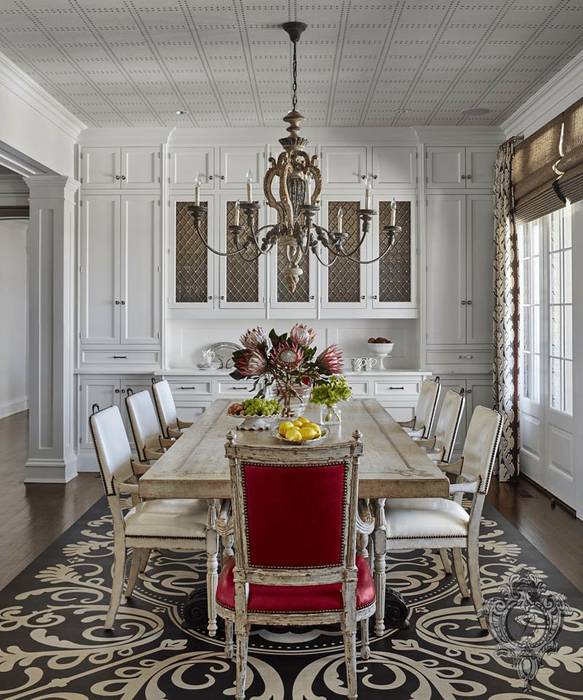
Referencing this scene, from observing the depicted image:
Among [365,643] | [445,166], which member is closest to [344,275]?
[445,166]

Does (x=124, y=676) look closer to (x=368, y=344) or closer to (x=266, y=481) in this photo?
(x=266, y=481)

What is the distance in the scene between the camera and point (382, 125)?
577 centimetres

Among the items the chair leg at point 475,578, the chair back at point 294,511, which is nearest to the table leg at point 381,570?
the chair leg at point 475,578

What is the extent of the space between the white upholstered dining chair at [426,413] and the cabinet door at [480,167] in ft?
7.68

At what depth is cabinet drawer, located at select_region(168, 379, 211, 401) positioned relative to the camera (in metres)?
5.70

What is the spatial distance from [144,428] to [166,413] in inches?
22.4

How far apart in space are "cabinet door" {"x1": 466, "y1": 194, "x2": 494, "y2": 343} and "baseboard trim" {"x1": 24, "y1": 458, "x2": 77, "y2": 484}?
3649 millimetres

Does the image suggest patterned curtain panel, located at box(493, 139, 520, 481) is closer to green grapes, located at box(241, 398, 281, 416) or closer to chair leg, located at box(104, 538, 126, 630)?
green grapes, located at box(241, 398, 281, 416)

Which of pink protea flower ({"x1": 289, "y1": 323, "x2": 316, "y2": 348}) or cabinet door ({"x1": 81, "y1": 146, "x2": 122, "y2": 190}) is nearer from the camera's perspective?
pink protea flower ({"x1": 289, "y1": 323, "x2": 316, "y2": 348})

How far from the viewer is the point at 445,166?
5.88 m

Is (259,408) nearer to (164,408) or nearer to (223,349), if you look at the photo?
(164,408)

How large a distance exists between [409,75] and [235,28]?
1.35 meters

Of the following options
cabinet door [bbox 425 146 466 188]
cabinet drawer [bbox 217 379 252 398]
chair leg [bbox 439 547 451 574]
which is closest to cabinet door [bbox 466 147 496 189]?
cabinet door [bbox 425 146 466 188]

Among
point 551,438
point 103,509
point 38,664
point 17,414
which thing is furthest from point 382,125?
point 17,414
